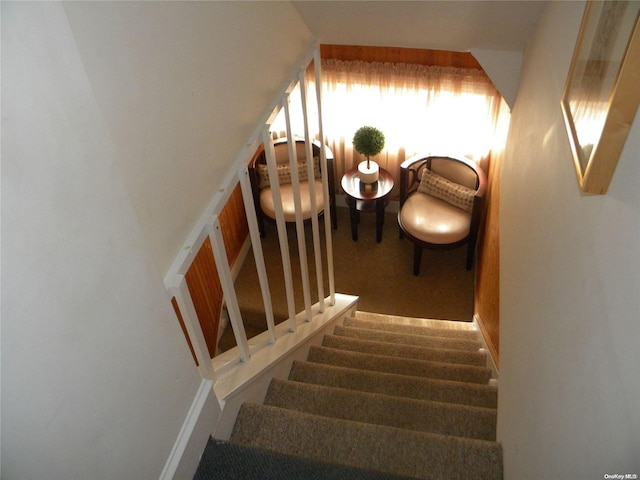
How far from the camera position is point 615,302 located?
910 mm

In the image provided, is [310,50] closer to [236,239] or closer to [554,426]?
[554,426]

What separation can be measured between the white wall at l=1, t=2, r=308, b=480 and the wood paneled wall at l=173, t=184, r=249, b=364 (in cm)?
189

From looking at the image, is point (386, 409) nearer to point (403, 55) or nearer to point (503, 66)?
point (503, 66)

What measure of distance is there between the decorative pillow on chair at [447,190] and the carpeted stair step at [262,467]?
2.94 meters

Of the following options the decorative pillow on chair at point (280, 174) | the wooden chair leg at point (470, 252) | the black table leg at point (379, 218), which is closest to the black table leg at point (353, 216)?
the black table leg at point (379, 218)

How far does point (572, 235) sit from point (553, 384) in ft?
1.21

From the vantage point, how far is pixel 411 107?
4406 mm

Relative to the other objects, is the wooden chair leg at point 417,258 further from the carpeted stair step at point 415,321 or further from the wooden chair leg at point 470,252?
the carpeted stair step at point 415,321

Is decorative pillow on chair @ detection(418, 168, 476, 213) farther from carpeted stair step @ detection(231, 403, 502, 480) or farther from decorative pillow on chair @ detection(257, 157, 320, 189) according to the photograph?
carpeted stair step @ detection(231, 403, 502, 480)

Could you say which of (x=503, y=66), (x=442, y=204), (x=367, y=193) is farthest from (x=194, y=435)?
(x=442, y=204)

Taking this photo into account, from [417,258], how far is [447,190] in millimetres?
628

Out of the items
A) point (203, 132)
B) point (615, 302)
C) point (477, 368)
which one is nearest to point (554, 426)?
point (615, 302)

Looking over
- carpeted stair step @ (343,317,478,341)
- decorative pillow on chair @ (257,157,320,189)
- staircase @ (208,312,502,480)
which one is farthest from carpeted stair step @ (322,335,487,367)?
decorative pillow on chair @ (257,157,320,189)

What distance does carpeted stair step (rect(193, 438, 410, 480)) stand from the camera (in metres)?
1.61
